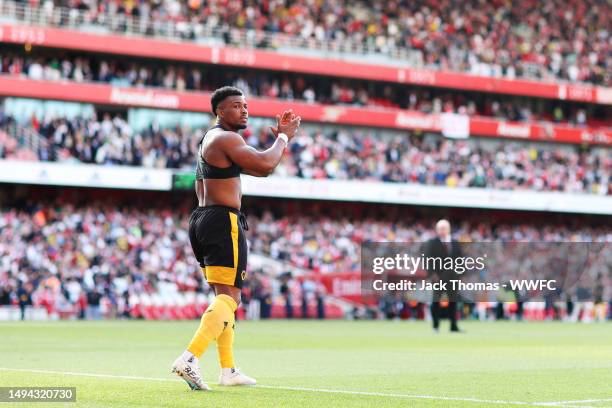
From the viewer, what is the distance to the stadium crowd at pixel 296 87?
42.0 m

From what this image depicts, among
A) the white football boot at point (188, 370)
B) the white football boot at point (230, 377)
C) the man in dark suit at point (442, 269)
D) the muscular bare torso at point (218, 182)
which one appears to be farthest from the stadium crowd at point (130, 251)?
the white football boot at point (188, 370)

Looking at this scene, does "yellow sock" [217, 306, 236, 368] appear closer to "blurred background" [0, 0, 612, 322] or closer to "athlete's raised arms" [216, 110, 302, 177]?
"athlete's raised arms" [216, 110, 302, 177]

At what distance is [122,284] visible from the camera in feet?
109

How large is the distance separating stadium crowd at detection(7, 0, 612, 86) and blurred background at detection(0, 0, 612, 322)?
10 cm

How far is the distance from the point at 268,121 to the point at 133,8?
719 cm

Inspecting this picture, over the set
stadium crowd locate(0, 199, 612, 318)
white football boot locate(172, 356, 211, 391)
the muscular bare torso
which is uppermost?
the muscular bare torso

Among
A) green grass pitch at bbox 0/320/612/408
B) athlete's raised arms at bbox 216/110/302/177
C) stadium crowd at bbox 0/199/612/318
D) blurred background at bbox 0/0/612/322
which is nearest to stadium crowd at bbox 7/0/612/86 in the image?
blurred background at bbox 0/0/612/322

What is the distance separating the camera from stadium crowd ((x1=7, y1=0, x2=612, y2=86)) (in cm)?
4381

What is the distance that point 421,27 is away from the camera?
1998 inches

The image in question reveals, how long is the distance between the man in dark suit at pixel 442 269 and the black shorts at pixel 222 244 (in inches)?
484

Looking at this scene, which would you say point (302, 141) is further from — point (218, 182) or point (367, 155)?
point (218, 182)

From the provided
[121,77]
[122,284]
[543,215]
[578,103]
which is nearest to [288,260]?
[122,284]

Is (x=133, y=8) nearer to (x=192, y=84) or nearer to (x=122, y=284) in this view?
(x=192, y=84)

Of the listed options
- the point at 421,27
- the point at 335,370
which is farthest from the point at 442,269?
the point at 421,27
